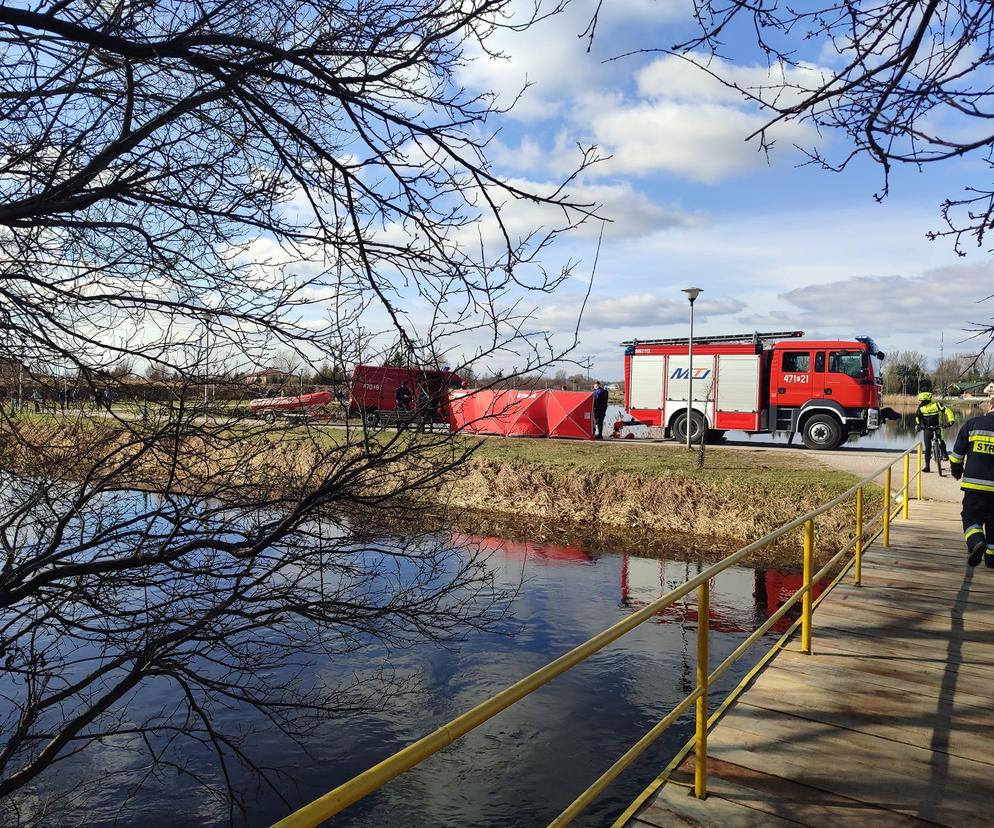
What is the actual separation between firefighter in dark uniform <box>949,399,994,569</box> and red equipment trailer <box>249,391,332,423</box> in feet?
20.0

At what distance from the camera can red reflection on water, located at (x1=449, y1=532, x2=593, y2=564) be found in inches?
531

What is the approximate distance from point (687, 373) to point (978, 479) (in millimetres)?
17476

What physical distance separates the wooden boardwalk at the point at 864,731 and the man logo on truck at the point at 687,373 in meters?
17.1

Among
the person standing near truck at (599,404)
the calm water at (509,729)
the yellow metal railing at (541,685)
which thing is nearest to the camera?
the yellow metal railing at (541,685)

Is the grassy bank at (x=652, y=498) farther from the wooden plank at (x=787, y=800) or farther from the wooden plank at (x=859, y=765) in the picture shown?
the wooden plank at (x=787, y=800)

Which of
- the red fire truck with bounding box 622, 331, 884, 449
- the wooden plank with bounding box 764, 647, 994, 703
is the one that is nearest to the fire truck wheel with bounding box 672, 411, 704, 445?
the red fire truck with bounding box 622, 331, 884, 449

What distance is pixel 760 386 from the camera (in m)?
23.1

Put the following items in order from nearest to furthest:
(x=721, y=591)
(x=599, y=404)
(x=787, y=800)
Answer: (x=787, y=800) → (x=721, y=591) → (x=599, y=404)

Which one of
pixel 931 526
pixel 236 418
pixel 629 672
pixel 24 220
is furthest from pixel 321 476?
pixel 931 526

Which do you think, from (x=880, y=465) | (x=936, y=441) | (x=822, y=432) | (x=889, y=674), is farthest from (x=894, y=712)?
(x=822, y=432)

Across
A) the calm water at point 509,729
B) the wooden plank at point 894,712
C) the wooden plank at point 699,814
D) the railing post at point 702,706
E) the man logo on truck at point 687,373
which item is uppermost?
the man logo on truck at point 687,373

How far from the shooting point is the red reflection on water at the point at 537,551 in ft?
44.2

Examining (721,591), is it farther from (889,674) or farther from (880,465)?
(880,465)

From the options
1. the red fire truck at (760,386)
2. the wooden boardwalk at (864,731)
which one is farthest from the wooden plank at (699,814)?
the red fire truck at (760,386)
